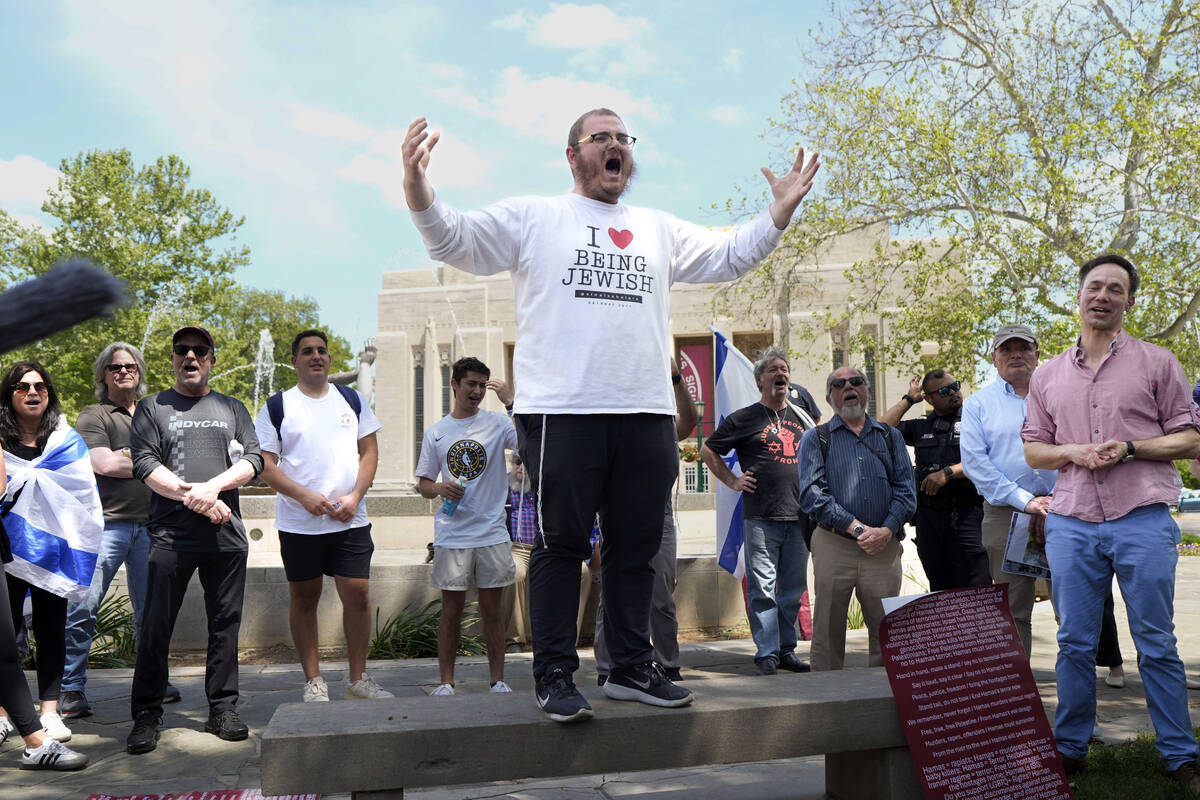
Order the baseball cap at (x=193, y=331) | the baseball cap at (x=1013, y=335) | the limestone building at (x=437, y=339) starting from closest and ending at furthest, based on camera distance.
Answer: the baseball cap at (x=193, y=331), the baseball cap at (x=1013, y=335), the limestone building at (x=437, y=339)

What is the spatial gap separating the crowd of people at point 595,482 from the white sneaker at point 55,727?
0.03 metres

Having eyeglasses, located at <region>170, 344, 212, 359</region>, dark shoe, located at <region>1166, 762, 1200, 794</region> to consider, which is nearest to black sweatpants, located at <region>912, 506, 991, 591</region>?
dark shoe, located at <region>1166, 762, 1200, 794</region>

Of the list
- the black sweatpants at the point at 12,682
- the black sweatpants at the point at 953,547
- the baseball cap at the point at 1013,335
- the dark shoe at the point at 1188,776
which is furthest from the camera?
the black sweatpants at the point at 953,547

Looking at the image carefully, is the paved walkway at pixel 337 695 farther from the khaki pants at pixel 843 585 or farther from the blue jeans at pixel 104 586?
the khaki pants at pixel 843 585

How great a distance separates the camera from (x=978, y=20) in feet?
62.3

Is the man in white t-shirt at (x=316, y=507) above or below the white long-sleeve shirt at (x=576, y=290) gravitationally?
below

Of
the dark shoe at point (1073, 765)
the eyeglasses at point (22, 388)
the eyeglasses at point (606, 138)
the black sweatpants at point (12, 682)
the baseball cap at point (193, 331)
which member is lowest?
the dark shoe at point (1073, 765)

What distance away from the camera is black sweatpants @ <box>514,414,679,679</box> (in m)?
3.37

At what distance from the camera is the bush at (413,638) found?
294 inches

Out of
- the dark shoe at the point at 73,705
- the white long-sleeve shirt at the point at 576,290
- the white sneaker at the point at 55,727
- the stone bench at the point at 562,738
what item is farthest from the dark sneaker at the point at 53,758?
the white long-sleeve shirt at the point at 576,290

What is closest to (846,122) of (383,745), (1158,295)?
(1158,295)

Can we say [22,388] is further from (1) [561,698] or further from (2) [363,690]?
(1) [561,698]

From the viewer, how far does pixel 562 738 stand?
3.23 meters

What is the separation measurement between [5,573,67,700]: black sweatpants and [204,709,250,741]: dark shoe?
0.83 meters
